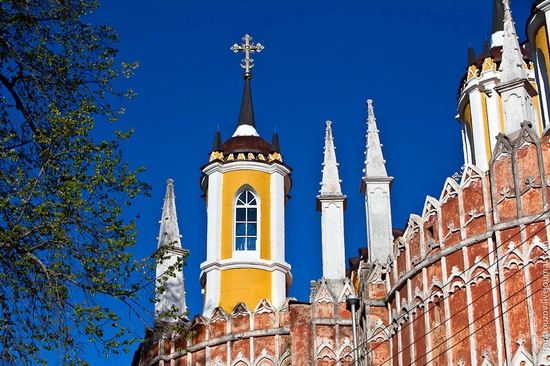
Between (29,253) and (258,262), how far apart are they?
41.5ft

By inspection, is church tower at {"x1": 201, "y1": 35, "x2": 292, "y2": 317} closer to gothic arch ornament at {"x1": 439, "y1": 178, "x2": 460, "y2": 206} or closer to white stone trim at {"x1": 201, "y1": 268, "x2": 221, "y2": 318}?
white stone trim at {"x1": 201, "y1": 268, "x2": 221, "y2": 318}

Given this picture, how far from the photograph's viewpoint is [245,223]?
1129 inches

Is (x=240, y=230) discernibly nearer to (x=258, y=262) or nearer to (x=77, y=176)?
(x=258, y=262)

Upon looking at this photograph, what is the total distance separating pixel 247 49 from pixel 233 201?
6170 mm

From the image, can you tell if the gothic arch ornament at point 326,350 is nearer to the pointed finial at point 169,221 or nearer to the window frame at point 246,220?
the window frame at point 246,220

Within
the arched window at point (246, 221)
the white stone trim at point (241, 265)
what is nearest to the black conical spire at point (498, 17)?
the arched window at point (246, 221)

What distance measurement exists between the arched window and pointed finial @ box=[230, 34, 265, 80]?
17.5 ft

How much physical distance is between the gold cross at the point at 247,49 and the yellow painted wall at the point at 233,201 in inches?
196

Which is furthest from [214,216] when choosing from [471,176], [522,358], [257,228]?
[522,358]

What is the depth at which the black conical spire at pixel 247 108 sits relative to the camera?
3123 centimetres

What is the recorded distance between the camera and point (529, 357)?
1753 cm

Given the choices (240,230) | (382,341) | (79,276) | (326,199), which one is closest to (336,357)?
(382,341)

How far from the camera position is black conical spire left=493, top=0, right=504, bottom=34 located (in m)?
29.0

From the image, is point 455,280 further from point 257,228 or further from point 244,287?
point 257,228
